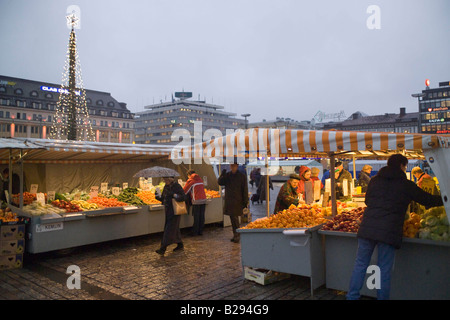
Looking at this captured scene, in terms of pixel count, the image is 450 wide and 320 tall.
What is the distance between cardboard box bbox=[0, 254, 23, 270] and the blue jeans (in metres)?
5.92

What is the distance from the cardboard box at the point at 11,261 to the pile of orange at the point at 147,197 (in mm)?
3399

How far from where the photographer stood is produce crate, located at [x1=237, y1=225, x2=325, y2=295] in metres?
5.04

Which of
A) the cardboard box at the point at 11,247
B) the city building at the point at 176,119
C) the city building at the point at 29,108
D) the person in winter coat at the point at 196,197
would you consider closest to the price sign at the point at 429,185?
the person in winter coat at the point at 196,197

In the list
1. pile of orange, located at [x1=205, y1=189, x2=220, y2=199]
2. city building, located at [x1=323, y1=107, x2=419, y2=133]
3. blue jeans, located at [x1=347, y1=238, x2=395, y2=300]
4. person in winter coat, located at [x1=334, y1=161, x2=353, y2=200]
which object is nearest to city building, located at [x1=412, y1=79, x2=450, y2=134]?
city building, located at [x1=323, y1=107, x2=419, y2=133]

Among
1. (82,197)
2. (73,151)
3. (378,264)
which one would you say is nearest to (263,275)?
(378,264)

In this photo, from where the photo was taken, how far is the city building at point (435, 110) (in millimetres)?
98062

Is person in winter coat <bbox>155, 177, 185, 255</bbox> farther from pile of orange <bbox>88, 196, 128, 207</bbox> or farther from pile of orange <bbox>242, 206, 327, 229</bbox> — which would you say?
pile of orange <bbox>242, 206, 327, 229</bbox>

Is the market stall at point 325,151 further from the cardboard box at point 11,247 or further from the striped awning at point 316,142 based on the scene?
the cardboard box at point 11,247

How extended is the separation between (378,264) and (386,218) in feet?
1.95

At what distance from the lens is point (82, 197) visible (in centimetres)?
924

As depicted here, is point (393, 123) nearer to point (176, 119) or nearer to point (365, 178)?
point (176, 119)

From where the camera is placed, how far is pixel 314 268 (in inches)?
199
